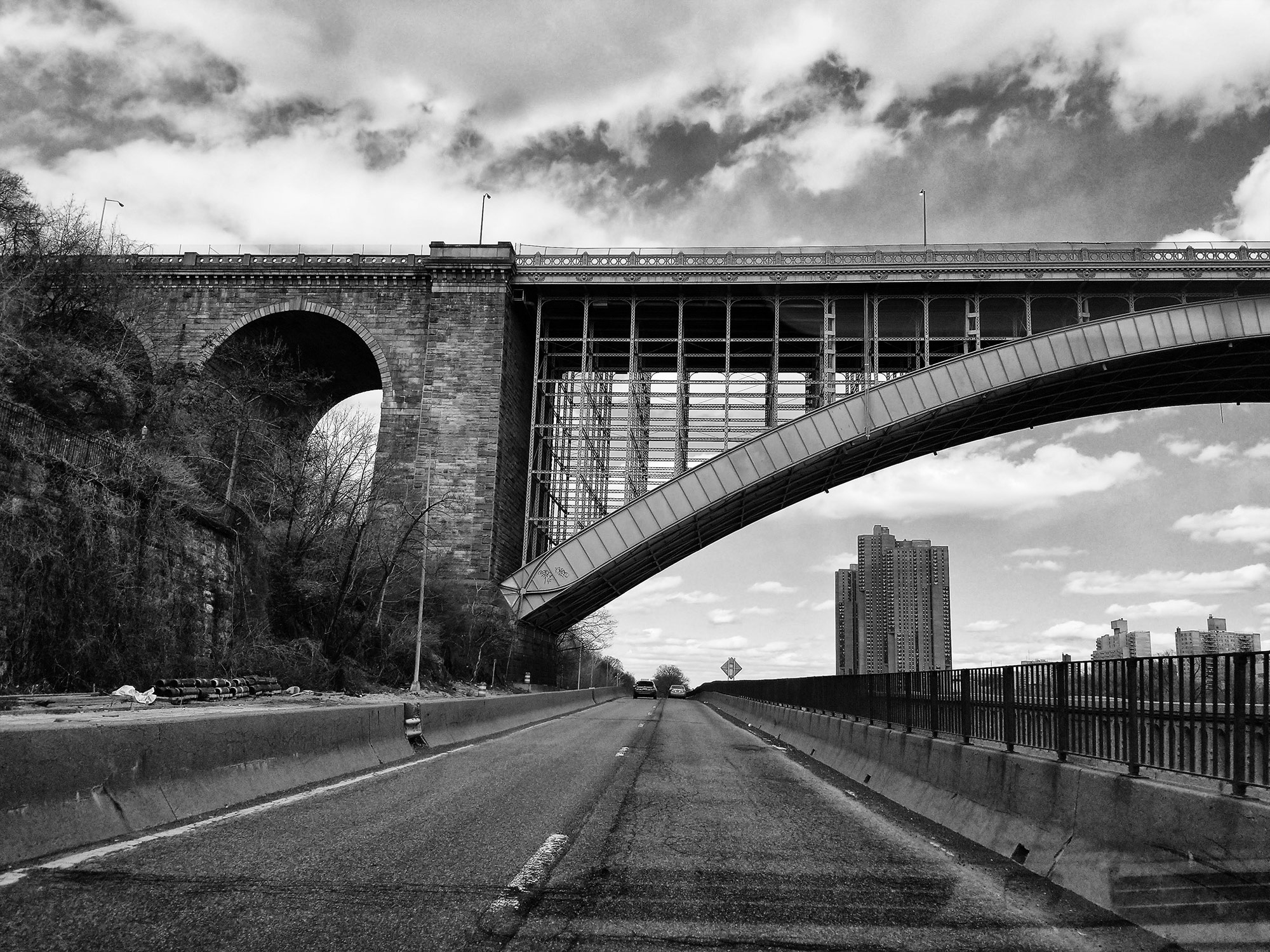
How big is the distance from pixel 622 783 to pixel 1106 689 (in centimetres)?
605

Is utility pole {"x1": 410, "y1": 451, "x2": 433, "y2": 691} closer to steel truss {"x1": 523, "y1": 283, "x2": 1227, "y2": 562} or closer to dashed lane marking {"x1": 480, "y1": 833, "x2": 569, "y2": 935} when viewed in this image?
steel truss {"x1": 523, "y1": 283, "x2": 1227, "y2": 562}

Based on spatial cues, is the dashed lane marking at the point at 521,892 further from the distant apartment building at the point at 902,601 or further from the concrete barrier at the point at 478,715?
the distant apartment building at the point at 902,601

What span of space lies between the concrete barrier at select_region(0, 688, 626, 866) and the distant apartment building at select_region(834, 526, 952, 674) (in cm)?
4913

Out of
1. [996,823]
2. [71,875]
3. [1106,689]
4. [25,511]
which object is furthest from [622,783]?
[25,511]

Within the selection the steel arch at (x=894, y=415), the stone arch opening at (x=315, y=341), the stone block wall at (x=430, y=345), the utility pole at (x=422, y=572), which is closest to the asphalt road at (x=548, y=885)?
the utility pole at (x=422, y=572)

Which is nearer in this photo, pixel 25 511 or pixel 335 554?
pixel 25 511

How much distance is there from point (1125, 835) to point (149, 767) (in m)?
6.54

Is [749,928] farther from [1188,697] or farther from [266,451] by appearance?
[266,451]

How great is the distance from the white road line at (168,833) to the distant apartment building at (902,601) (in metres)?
49.9

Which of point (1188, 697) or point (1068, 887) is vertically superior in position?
point (1188, 697)

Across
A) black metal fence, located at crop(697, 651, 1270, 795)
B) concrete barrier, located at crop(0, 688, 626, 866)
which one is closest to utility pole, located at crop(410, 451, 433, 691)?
concrete barrier, located at crop(0, 688, 626, 866)

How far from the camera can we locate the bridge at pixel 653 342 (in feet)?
157

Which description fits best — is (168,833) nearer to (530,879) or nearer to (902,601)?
(530,879)

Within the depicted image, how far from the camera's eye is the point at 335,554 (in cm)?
3612
